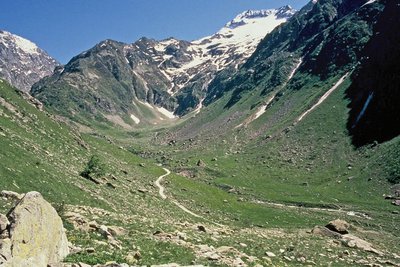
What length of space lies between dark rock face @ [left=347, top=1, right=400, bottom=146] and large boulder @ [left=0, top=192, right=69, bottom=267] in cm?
14410

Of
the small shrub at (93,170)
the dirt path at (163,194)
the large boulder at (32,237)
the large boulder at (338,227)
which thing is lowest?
the large boulder at (338,227)

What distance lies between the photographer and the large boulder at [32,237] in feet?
58.6

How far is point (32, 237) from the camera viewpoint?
19.5 meters

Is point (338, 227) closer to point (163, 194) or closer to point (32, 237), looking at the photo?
point (163, 194)

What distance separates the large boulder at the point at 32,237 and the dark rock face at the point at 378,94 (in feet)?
473

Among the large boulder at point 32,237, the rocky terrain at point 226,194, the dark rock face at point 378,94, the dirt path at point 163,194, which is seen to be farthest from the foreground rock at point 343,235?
the dark rock face at point 378,94

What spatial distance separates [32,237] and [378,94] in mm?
169233

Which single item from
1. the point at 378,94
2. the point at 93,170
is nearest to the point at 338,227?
the point at 93,170

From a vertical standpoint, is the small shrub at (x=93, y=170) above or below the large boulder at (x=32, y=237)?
below

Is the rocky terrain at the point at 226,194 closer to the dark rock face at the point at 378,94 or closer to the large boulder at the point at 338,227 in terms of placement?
the large boulder at the point at 338,227

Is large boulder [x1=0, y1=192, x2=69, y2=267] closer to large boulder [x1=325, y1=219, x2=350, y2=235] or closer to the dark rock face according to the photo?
large boulder [x1=325, y1=219, x2=350, y2=235]

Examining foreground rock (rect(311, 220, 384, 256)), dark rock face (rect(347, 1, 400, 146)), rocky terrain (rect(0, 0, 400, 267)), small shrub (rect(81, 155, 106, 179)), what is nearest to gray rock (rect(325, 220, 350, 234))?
foreground rock (rect(311, 220, 384, 256))

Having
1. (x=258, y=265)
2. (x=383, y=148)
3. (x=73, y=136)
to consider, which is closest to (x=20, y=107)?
(x=73, y=136)

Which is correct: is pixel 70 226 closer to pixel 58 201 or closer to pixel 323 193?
pixel 58 201
